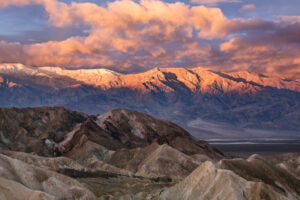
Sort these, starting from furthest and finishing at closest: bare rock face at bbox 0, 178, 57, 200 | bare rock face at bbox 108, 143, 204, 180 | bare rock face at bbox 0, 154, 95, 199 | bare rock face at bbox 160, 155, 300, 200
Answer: bare rock face at bbox 108, 143, 204, 180
bare rock face at bbox 0, 154, 95, 199
bare rock face at bbox 160, 155, 300, 200
bare rock face at bbox 0, 178, 57, 200

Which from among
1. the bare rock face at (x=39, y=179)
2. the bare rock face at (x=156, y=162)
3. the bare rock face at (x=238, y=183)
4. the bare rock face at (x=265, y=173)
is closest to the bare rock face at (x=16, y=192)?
the bare rock face at (x=39, y=179)

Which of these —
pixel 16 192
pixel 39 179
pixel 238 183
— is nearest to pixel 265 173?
pixel 238 183

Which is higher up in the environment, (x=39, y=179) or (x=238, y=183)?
(x=238, y=183)

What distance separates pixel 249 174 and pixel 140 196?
103 feet

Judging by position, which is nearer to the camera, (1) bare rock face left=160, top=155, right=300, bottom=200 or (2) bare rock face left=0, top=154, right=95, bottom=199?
(1) bare rock face left=160, top=155, right=300, bottom=200

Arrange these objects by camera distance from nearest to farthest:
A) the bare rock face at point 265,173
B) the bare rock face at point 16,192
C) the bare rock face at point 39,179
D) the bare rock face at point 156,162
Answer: the bare rock face at point 16,192 < the bare rock face at point 39,179 < the bare rock face at point 265,173 < the bare rock face at point 156,162

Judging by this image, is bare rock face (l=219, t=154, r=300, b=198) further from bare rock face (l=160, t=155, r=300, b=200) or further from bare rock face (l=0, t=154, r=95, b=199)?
bare rock face (l=0, t=154, r=95, b=199)

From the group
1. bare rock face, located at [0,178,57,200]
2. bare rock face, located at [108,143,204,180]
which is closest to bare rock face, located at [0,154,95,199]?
bare rock face, located at [0,178,57,200]

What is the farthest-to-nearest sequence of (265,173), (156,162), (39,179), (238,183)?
(156,162)
(265,173)
(39,179)
(238,183)

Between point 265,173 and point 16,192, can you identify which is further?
point 265,173

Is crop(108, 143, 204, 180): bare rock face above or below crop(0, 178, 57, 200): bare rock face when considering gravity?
below

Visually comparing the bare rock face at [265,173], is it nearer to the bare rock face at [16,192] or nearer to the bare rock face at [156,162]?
the bare rock face at [16,192]

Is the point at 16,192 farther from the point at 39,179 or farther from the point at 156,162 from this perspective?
the point at 156,162

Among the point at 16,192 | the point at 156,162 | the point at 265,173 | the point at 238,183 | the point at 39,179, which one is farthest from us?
the point at 156,162
